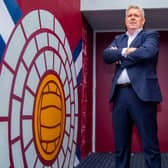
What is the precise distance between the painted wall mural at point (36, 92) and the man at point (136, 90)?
0.46m

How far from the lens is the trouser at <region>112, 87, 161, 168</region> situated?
2250mm

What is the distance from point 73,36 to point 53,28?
779mm

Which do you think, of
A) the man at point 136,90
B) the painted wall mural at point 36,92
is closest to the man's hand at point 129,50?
the man at point 136,90

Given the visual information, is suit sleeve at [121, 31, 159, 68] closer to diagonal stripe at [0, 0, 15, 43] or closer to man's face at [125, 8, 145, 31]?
man's face at [125, 8, 145, 31]

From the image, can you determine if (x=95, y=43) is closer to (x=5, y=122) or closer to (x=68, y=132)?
(x=68, y=132)

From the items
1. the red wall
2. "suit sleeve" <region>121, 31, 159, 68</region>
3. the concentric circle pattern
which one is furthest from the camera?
the red wall

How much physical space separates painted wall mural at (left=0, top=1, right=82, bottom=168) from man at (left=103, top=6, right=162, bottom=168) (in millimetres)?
463

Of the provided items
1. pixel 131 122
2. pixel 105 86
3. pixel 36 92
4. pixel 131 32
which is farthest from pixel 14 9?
pixel 105 86

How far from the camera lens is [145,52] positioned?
221 centimetres

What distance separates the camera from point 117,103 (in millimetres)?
2324

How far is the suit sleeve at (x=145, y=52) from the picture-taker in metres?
2.21

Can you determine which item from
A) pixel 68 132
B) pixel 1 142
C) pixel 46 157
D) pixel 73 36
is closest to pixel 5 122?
pixel 1 142

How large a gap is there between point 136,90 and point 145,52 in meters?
0.24

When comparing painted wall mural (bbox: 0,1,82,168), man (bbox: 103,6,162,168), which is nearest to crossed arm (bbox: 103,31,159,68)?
man (bbox: 103,6,162,168)
